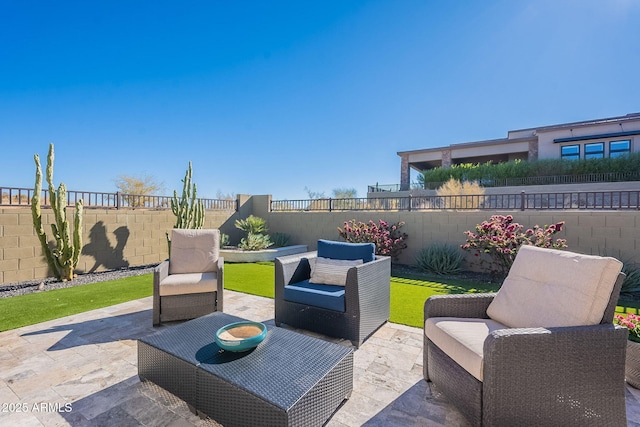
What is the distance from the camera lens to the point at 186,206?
7.47 m

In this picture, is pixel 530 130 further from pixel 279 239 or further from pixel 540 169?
pixel 279 239

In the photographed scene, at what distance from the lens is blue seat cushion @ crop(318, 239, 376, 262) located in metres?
3.45

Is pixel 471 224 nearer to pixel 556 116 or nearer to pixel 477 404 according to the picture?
pixel 477 404

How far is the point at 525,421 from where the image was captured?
1438 mm

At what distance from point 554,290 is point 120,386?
10.4ft

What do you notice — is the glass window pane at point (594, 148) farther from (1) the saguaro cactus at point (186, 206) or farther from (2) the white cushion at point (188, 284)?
(2) the white cushion at point (188, 284)

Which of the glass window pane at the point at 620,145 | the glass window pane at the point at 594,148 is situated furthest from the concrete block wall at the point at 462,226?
the glass window pane at the point at 620,145

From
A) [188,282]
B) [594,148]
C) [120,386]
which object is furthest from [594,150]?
[120,386]

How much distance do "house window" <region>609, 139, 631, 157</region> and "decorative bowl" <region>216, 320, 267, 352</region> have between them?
18811 millimetres

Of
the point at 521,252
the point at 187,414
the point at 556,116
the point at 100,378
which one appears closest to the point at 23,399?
the point at 100,378

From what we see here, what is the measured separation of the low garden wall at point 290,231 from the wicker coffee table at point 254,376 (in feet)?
17.9

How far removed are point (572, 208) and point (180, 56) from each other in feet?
32.3

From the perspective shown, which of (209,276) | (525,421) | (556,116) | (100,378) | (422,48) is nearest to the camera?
(525,421)

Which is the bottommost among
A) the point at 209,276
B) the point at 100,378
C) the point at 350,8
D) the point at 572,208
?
the point at 100,378
